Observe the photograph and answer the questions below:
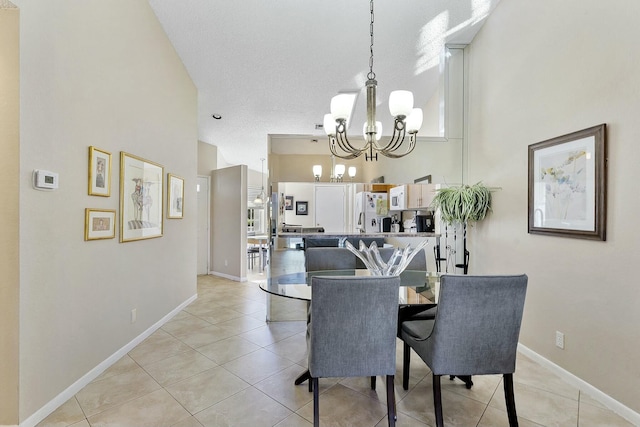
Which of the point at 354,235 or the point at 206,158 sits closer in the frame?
the point at 354,235

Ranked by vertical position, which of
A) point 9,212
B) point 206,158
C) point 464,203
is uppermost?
point 206,158

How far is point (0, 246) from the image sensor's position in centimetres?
169

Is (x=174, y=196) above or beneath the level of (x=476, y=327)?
above

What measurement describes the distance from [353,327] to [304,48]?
3.20 meters

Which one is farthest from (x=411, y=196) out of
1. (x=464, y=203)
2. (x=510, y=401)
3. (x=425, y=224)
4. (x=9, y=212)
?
(x=9, y=212)

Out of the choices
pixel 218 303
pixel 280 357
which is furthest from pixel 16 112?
pixel 218 303

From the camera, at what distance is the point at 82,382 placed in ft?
7.19

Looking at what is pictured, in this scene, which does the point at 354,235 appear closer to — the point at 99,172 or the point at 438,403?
the point at 438,403

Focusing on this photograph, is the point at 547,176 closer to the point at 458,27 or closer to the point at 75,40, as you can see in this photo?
the point at 458,27

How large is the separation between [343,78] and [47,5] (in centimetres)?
307

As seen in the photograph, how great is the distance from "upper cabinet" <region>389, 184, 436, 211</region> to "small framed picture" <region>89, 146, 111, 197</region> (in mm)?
2896

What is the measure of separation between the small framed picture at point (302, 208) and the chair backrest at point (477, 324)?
90.9 inches

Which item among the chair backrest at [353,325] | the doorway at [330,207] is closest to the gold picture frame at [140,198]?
the doorway at [330,207]

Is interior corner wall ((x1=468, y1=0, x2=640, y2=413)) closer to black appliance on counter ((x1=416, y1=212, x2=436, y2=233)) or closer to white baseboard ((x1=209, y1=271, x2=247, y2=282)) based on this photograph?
black appliance on counter ((x1=416, y1=212, x2=436, y2=233))
